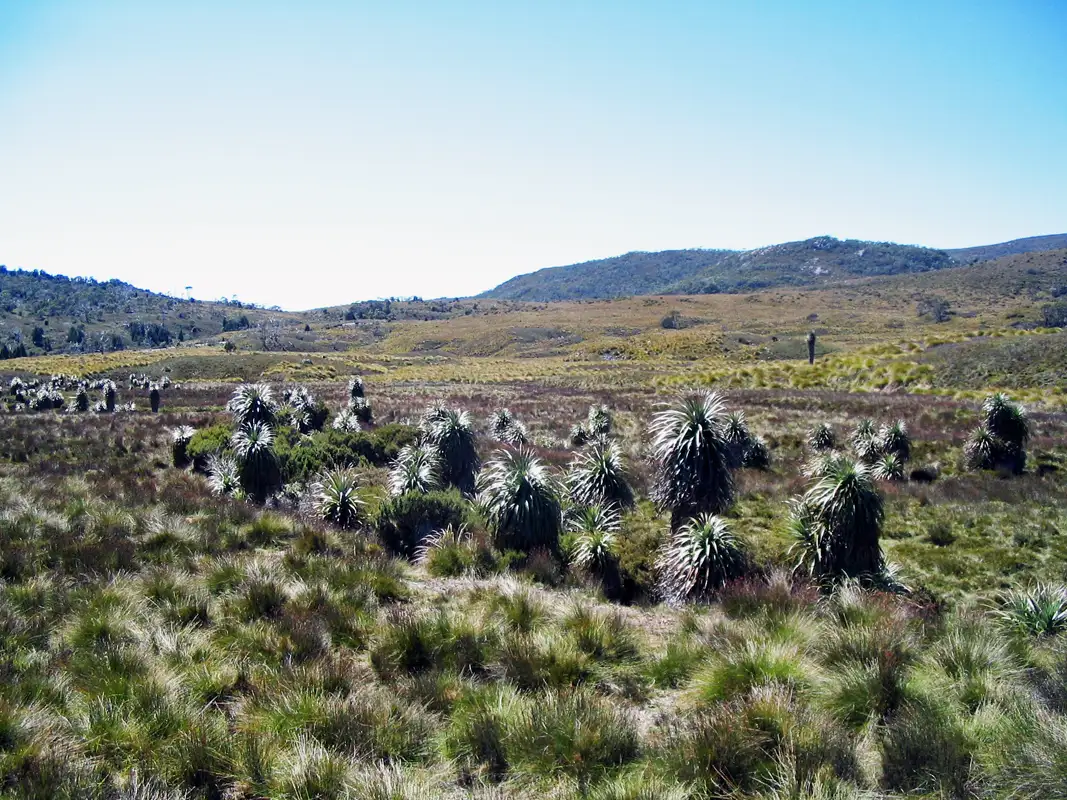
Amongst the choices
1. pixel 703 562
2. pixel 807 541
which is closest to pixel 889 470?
pixel 807 541

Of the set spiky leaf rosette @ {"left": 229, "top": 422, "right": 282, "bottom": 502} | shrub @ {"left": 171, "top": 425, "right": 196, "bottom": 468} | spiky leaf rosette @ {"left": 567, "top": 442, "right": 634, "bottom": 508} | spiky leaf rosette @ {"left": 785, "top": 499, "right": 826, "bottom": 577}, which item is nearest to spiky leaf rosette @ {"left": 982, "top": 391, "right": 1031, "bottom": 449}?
spiky leaf rosette @ {"left": 785, "top": 499, "right": 826, "bottom": 577}

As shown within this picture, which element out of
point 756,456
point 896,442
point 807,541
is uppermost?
point 807,541

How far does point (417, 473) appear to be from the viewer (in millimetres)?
19047

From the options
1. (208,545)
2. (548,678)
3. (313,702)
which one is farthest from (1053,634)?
(208,545)

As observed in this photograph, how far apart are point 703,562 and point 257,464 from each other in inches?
580

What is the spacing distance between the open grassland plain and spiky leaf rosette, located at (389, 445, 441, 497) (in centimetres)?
11

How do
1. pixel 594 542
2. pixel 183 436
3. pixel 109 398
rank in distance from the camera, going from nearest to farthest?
pixel 594 542 < pixel 183 436 < pixel 109 398

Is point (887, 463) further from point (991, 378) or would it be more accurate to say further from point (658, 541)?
point (991, 378)

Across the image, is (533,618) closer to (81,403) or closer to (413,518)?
(413,518)

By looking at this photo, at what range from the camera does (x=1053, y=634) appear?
8.03 m

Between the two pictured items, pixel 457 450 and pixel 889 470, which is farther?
pixel 889 470

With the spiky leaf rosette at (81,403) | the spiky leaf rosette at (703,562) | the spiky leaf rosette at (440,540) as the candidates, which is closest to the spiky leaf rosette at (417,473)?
the spiky leaf rosette at (440,540)

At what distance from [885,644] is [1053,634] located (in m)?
3.91

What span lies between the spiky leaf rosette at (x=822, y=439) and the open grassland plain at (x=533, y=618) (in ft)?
0.45
